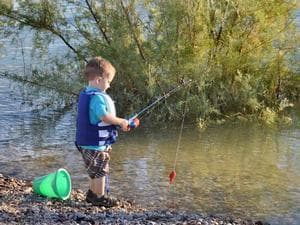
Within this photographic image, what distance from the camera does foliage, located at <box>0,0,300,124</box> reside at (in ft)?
38.0

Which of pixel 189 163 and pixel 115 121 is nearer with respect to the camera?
pixel 115 121

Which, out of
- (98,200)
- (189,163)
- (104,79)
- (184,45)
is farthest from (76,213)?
(184,45)

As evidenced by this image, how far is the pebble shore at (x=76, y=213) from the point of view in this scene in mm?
6184

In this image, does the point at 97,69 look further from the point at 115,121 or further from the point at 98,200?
the point at 98,200

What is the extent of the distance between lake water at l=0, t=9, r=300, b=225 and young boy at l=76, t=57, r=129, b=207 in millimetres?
1157

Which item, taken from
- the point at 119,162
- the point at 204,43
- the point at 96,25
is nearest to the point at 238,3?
the point at 204,43

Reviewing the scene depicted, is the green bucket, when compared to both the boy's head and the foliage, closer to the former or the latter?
the boy's head

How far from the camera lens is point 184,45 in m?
11.6

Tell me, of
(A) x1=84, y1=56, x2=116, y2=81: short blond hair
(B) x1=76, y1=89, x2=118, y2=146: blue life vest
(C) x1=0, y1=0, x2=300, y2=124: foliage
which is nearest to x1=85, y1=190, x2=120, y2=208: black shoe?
(B) x1=76, y1=89, x2=118, y2=146: blue life vest

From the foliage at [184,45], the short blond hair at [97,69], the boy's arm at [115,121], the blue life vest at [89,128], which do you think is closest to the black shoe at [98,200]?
the blue life vest at [89,128]

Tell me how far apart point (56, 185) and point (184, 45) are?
17.3 feet

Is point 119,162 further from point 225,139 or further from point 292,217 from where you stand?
point 292,217

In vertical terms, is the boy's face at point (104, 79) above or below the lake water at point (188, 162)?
above

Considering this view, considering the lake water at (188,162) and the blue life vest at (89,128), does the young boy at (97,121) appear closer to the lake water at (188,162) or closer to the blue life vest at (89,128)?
the blue life vest at (89,128)
